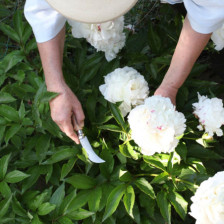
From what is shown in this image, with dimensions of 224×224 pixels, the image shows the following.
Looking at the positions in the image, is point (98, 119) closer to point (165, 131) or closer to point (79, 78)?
point (79, 78)

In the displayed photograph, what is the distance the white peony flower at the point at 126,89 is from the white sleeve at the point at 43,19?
277mm

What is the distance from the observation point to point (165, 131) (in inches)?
41.4

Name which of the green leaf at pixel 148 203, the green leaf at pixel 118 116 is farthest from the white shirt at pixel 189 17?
the green leaf at pixel 148 203

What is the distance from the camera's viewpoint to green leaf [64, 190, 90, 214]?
1.18 metres

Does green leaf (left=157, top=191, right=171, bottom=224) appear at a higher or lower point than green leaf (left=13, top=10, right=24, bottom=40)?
lower

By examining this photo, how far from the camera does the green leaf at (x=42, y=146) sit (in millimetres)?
1270

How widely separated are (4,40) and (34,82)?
0.71 meters

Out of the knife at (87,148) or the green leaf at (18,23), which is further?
the green leaf at (18,23)

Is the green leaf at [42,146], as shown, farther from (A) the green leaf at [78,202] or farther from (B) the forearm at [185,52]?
(B) the forearm at [185,52]

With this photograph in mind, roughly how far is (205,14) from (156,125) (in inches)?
15.0

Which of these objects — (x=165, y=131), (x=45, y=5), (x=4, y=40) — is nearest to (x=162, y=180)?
(x=165, y=131)

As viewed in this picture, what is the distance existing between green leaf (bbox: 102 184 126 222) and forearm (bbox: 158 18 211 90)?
0.41m

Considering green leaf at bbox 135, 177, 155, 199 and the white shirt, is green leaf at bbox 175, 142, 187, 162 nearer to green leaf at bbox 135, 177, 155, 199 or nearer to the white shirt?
green leaf at bbox 135, 177, 155, 199

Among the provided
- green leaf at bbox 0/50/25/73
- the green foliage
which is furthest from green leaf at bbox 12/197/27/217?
green leaf at bbox 0/50/25/73
